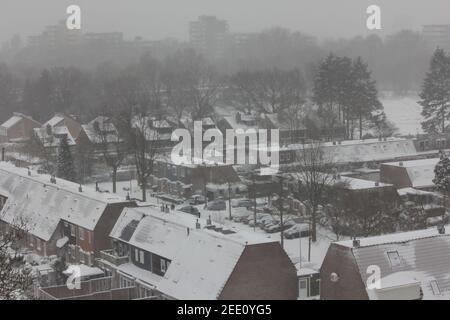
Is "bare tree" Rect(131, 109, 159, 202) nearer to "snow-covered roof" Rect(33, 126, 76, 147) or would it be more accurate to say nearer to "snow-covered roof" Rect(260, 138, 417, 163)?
"snow-covered roof" Rect(260, 138, 417, 163)

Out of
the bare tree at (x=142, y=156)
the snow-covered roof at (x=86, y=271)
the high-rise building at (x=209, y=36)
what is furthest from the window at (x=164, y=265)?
the high-rise building at (x=209, y=36)

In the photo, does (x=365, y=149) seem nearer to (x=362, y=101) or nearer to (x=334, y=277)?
(x=362, y=101)

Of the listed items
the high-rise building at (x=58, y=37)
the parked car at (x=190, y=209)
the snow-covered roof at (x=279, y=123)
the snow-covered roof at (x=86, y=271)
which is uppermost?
the high-rise building at (x=58, y=37)

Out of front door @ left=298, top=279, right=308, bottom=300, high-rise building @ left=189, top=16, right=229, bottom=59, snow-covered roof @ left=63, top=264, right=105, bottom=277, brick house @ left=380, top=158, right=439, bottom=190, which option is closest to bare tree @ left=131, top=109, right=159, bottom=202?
brick house @ left=380, top=158, right=439, bottom=190

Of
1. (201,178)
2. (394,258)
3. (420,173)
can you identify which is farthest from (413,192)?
(394,258)

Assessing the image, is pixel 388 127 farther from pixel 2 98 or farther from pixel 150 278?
pixel 150 278

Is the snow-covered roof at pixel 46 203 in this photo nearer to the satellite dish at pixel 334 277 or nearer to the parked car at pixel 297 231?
the parked car at pixel 297 231
